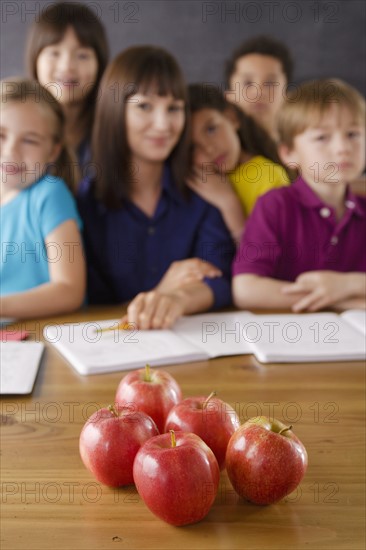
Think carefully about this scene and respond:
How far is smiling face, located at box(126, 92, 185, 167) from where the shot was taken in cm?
184

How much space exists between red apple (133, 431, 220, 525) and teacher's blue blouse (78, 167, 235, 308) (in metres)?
1.21

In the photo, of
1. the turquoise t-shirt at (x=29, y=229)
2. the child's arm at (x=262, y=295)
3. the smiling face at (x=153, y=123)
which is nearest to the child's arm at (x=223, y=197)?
the smiling face at (x=153, y=123)

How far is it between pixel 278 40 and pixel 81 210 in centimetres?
216

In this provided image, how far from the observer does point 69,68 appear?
2328mm

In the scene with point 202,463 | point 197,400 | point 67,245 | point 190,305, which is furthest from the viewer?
point 67,245

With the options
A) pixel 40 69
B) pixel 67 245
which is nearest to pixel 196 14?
pixel 40 69

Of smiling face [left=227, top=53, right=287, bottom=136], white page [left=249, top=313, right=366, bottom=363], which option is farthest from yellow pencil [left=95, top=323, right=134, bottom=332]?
smiling face [left=227, top=53, right=287, bottom=136]

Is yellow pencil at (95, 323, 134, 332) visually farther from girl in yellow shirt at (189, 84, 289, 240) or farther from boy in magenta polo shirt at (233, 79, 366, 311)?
girl in yellow shirt at (189, 84, 289, 240)

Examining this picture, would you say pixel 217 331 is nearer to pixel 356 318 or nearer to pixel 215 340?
pixel 215 340

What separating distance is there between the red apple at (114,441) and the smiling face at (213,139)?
1369 millimetres

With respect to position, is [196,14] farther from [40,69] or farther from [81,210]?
[81,210]

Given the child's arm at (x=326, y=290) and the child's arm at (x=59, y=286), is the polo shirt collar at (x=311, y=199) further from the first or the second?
the child's arm at (x=59, y=286)

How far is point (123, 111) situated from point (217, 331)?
75cm

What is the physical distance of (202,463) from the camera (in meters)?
0.68
